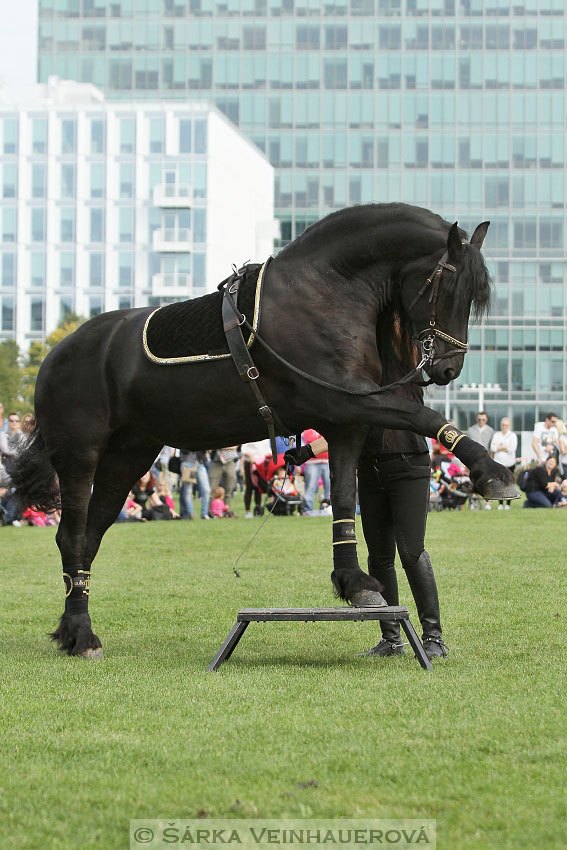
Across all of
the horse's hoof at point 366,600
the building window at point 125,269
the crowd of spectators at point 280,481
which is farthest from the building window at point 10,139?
the horse's hoof at point 366,600

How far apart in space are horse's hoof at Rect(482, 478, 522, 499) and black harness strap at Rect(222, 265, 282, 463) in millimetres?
1412

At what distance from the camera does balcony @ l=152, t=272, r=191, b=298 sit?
245 feet

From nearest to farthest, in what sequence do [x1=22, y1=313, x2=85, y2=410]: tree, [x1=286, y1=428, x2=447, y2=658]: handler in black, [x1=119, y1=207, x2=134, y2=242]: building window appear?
1. [x1=286, y1=428, x2=447, y2=658]: handler in black
2. [x1=22, y1=313, x2=85, y2=410]: tree
3. [x1=119, y1=207, x2=134, y2=242]: building window

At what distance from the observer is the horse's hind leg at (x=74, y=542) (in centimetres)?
798

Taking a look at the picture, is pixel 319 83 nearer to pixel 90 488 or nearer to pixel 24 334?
pixel 24 334

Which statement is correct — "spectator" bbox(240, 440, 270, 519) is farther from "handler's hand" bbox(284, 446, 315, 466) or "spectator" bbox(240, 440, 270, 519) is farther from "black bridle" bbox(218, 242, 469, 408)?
"black bridle" bbox(218, 242, 469, 408)

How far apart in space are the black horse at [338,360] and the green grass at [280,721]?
0.75 meters

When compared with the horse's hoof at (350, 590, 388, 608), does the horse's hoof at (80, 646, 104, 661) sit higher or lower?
lower

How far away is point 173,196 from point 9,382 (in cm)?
2004

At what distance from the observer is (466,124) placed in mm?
91562

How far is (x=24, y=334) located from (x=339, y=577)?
237 feet

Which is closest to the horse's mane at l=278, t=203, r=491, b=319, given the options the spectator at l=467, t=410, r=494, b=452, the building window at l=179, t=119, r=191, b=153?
the spectator at l=467, t=410, r=494, b=452

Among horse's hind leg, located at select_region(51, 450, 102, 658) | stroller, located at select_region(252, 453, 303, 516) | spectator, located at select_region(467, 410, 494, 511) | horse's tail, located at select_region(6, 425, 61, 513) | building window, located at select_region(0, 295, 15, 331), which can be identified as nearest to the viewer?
horse's hind leg, located at select_region(51, 450, 102, 658)

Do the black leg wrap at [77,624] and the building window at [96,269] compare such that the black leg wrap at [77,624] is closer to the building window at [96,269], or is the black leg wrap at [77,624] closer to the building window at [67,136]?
the building window at [96,269]
